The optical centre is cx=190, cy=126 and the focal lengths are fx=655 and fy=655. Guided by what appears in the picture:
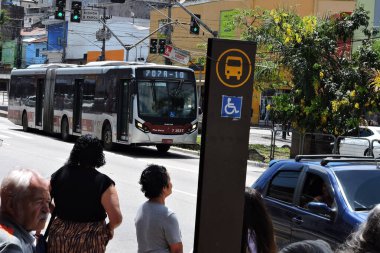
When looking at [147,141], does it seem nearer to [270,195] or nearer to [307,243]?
[270,195]

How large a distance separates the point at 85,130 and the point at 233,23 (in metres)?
7.64

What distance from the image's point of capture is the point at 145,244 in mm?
5137

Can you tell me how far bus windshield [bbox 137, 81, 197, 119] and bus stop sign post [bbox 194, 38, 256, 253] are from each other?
798 inches

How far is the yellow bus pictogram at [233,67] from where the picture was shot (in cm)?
380

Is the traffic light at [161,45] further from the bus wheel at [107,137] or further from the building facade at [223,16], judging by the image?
the bus wheel at [107,137]

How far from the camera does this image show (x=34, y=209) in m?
3.18

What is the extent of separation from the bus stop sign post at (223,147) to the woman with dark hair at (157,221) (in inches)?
48.3

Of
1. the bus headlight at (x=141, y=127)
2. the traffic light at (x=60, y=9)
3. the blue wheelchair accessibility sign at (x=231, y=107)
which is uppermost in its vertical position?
the traffic light at (x=60, y=9)

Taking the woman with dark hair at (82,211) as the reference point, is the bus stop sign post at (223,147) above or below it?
above

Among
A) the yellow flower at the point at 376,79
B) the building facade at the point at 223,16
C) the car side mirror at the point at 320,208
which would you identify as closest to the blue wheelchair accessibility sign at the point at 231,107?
the car side mirror at the point at 320,208

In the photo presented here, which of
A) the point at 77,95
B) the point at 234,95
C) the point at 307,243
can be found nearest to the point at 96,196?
the point at 234,95

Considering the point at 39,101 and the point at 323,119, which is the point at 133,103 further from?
the point at 39,101

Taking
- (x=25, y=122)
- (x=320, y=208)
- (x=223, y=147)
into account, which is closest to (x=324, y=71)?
(x=320, y=208)

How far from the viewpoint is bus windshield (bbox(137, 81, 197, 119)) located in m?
24.2
